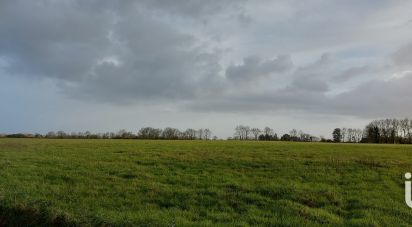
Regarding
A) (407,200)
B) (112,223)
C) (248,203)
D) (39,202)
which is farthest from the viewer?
(407,200)

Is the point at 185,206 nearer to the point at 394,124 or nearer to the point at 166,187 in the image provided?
the point at 166,187

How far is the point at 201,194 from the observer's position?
18.1 meters

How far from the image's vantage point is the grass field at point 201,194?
1420 cm

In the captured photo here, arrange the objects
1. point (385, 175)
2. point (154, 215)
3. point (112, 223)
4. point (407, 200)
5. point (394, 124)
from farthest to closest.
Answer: point (394, 124)
point (385, 175)
point (407, 200)
point (154, 215)
point (112, 223)

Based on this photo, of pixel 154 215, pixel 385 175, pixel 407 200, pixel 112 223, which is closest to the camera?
Answer: pixel 112 223

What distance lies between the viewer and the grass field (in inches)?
559

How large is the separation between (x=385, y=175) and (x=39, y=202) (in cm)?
1940

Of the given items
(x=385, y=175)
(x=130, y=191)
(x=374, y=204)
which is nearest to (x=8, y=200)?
(x=130, y=191)

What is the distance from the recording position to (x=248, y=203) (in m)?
16.9

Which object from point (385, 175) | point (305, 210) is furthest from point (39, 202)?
point (385, 175)

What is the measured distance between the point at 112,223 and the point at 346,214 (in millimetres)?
8588

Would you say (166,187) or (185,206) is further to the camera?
(166,187)

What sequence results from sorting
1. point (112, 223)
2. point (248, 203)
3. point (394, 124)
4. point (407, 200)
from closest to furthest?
1. point (112, 223)
2. point (248, 203)
3. point (407, 200)
4. point (394, 124)

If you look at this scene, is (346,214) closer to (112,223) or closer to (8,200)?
(112,223)
